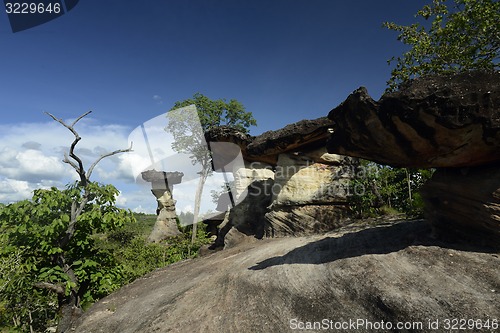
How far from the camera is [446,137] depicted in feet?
21.3

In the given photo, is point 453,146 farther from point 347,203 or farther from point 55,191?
point 55,191

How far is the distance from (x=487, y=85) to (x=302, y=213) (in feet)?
32.4

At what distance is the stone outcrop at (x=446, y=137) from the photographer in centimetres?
607

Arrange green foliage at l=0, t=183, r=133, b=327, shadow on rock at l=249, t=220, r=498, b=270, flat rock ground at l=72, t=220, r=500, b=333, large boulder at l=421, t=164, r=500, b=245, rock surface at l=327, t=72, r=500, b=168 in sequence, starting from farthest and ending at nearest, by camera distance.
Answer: green foliage at l=0, t=183, r=133, b=327 < shadow on rock at l=249, t=220, r=498, b=270 < large boulder at l=421, t=164, r=500, b=245 < rock surface at l=327, t=72, r=500, b=168 < flat rock ground at l=72, t=220, r=500, b=333

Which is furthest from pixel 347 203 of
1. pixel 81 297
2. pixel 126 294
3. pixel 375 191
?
pixel 81 297

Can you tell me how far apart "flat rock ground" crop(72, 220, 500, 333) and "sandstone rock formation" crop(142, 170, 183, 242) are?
24.7 meters

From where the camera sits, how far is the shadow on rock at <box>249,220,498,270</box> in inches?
272

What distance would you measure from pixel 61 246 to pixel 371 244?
9057 mm

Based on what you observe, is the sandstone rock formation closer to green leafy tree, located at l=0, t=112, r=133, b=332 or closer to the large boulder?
green leafy tree, located at l=0, t=112, r=133, b=332

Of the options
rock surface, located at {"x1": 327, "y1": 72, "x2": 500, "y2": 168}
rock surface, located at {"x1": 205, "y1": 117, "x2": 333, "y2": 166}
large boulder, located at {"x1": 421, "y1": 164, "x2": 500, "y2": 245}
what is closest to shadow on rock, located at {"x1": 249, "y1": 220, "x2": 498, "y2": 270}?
large boulder, located at {"x1": 421, "y1": 164, "x2": 500, "y2": 245}

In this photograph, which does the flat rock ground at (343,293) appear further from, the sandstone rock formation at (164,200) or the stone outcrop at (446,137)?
the sandstone rock formation at (164,200)

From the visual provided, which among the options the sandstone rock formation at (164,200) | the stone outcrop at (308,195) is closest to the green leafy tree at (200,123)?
the sandstone rock formation at (164,200)

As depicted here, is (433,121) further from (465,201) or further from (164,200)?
(164,200)

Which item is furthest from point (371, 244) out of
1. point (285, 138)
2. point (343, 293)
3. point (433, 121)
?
point (285, 138)
